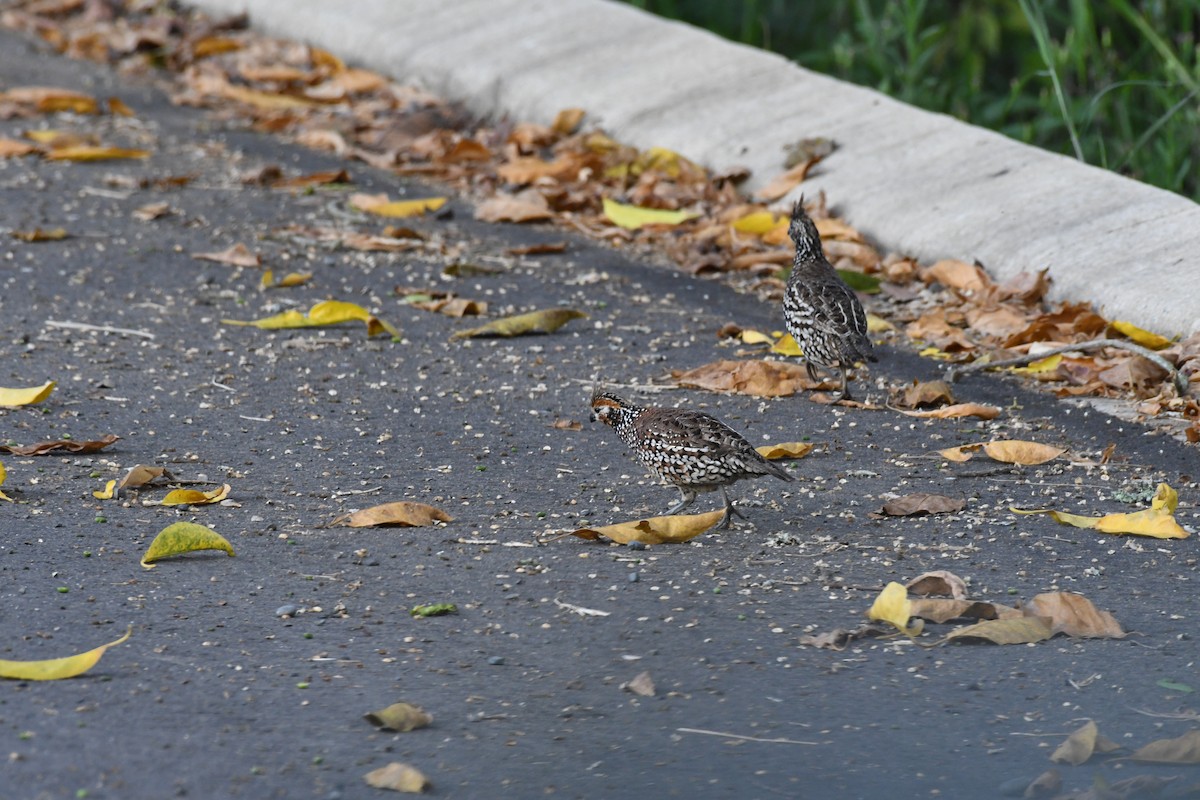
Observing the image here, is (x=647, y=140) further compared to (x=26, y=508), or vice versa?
(x=647, y=140)

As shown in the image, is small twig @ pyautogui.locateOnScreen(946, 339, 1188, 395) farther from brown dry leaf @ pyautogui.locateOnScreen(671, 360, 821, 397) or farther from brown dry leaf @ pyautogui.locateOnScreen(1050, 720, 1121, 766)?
brown dry leaf @ pyautogui.locateOnScreen(1050, 720, 1121, 766)

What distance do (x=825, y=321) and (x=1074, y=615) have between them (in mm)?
2022

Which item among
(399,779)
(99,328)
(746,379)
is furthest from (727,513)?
(99,328)

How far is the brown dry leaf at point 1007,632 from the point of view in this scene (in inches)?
152

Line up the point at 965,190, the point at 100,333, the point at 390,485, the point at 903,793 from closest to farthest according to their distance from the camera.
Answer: the point at 903,793, the point at 390,485, the point at 100,333, the point at 965,190

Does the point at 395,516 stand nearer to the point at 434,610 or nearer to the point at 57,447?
the point at 434,610

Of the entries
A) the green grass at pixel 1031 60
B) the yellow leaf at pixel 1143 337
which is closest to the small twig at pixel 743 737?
the yellow leaf at pixel 1143 337

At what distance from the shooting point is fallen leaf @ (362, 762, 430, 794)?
10.3 feet

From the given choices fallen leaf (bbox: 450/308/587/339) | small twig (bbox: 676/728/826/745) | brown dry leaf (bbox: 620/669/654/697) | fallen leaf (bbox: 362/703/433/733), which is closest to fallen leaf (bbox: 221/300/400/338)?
fallen leaf (bbox: 450/308/587/339)

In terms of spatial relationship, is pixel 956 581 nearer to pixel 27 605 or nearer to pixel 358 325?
pixel 27 605

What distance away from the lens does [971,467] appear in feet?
17.0

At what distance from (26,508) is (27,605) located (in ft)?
2.40

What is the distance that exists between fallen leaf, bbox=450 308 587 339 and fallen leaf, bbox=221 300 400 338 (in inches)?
13.2

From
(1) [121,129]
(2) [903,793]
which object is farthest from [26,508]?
(1) [121,129]
